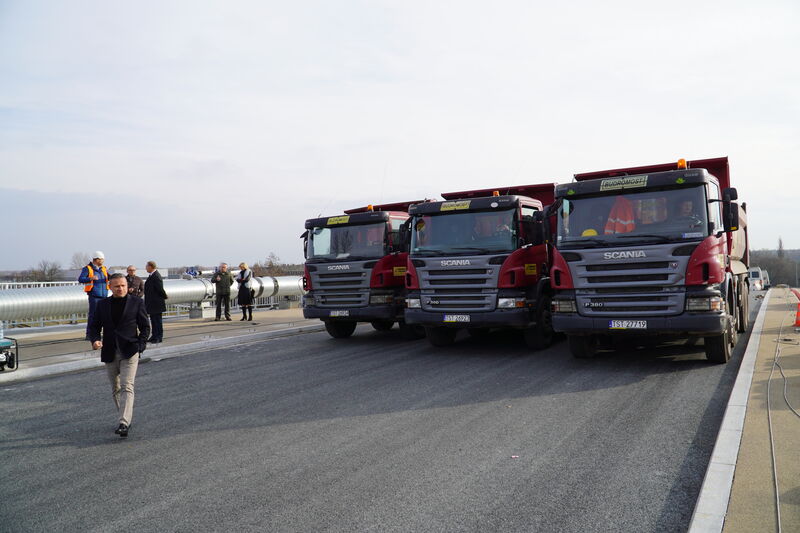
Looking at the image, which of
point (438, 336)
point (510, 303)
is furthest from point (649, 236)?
point (438, 336)

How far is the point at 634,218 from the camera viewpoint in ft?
30.2

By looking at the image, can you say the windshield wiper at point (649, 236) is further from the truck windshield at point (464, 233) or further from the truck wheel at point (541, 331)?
the truck wheel at point (541, 331)

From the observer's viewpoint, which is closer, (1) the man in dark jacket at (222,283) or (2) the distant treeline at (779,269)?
(1) the man in dark jacket at (222,283)

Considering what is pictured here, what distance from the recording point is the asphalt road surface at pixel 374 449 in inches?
166

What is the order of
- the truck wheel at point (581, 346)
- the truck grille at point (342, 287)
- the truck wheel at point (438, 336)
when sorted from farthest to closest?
the truck grille at point (342, 287) → the truck wheel at point (438, 336) → the truck wheel at point (581, 346)

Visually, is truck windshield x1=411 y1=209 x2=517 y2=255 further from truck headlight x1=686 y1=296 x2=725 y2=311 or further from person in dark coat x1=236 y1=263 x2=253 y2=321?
person in dark coat x1=236 y1=263 x2=253 y2=321

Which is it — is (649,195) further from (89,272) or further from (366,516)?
(89,272)

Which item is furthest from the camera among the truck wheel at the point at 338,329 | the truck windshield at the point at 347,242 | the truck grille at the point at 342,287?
the truck wheel at the point at 338,329

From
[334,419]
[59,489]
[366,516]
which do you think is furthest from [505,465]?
[59,489]

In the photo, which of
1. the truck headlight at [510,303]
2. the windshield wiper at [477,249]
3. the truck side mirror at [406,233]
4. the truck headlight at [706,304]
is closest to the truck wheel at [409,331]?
the truck side mirror at [406,233]

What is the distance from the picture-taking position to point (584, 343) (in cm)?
1021

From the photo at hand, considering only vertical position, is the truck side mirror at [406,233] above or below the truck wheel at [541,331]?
above

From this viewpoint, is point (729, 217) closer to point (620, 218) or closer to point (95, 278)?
point (620, 218)

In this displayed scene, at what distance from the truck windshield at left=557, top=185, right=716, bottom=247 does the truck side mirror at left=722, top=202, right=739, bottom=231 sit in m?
0.52
